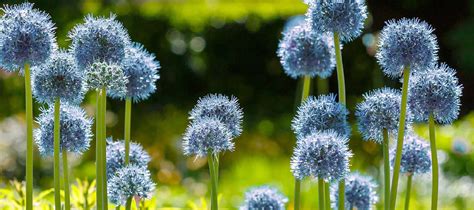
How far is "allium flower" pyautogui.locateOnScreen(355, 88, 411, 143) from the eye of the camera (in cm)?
254

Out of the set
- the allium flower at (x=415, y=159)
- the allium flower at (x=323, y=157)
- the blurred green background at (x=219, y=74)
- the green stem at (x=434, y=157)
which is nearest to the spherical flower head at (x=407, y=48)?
the green stem at (x=434, y=157)

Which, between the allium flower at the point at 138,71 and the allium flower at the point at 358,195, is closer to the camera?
the allium flower at the point at 138,71

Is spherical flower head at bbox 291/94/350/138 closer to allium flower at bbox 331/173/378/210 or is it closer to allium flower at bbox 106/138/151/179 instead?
allium flower at bbox 331/173/378/210

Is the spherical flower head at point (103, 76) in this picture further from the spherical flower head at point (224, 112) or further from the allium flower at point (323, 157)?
the allium flower at point (323, 157)

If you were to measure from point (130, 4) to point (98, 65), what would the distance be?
9466 mm

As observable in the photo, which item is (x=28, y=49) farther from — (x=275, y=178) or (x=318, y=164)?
(x=275, y=178)

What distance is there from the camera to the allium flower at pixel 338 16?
8.41 feet

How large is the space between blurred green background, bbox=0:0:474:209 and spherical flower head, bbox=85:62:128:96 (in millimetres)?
5983

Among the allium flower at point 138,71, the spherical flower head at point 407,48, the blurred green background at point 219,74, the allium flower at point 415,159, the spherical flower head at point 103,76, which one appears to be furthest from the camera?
the blurred green background at point 219,74

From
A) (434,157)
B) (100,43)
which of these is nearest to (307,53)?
(434,157)

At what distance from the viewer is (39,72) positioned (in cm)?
248

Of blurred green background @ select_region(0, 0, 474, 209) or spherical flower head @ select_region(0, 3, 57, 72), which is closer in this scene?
spherical flower head @ select_region(0, 3, 57, 72)

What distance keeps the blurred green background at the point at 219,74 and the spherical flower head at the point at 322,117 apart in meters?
5.81

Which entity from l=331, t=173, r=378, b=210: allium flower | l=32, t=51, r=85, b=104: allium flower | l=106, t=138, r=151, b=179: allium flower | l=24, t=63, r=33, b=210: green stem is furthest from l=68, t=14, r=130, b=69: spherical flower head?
l=331, t=173, r=378, b=210: allium flower
